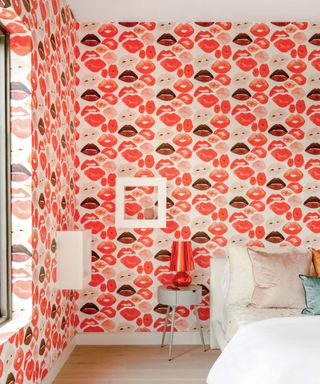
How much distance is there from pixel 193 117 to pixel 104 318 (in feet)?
6.65

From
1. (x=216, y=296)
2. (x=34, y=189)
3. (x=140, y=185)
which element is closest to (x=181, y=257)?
(x=216, y=296)

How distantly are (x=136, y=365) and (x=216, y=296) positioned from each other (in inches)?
35.9

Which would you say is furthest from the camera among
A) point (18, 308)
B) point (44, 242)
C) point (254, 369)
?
point (44, 242)

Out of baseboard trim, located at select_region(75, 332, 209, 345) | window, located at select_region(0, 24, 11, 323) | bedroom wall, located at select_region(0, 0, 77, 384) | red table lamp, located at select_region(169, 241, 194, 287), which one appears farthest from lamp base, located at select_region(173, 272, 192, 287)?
window, located at select_region(0, 24, 11, 323)

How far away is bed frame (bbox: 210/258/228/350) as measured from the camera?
4203 millimetres

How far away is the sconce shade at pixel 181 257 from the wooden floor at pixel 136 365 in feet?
2.39

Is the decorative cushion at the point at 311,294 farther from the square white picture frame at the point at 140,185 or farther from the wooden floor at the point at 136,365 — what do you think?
the square white picture frame at the point at 140,185

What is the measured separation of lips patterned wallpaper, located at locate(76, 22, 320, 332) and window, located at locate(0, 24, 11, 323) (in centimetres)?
154

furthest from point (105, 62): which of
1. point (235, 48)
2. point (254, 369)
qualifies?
point (254, 369)

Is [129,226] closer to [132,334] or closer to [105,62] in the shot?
[132,334]

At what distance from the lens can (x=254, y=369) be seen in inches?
101

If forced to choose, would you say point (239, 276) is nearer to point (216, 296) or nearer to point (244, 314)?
point (216, 296)

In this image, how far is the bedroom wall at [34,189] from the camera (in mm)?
2775

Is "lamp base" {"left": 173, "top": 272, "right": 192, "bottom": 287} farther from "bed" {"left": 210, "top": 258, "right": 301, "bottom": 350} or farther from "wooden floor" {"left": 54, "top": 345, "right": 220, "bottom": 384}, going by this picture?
"wooden floor" {"left": 54, "top": 345, "right": 220, "bottom": 384}
